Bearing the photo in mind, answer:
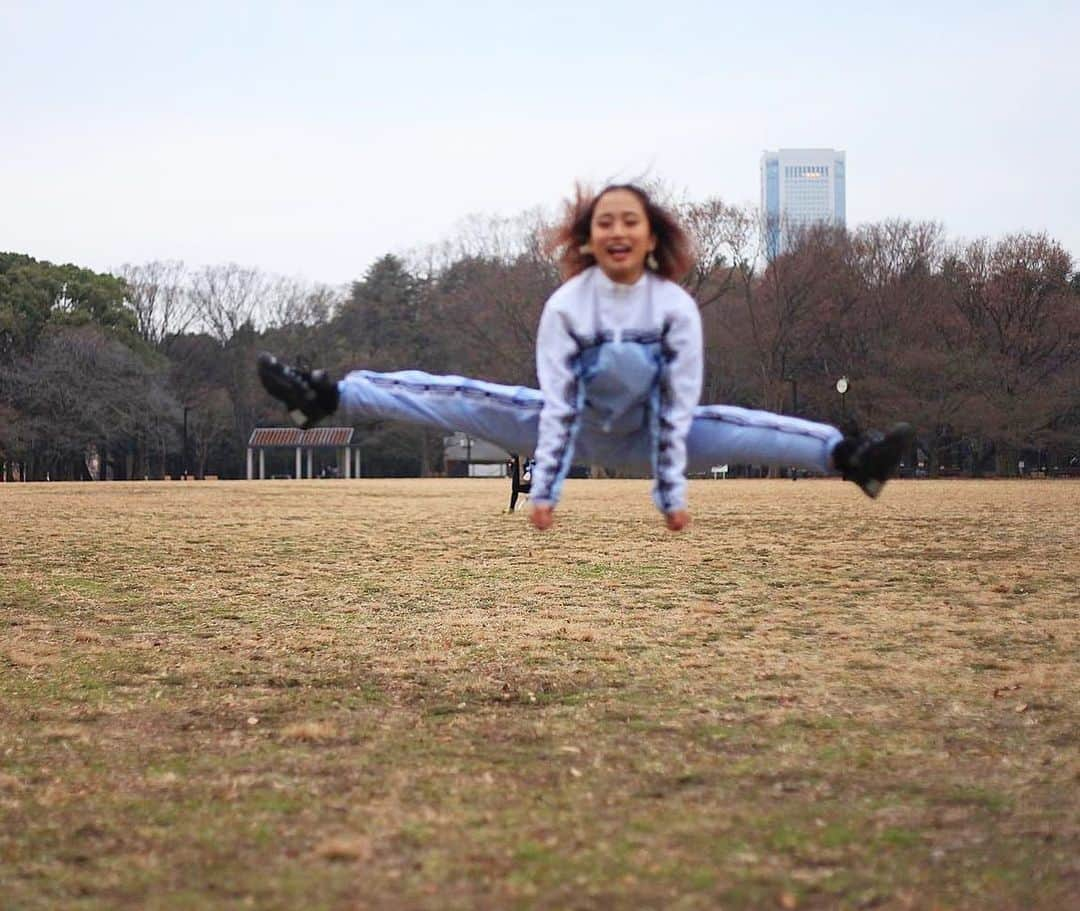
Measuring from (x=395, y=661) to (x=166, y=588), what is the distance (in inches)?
236

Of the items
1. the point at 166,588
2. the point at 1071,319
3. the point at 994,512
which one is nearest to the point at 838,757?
the point at 166,588

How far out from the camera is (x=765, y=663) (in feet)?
41.2

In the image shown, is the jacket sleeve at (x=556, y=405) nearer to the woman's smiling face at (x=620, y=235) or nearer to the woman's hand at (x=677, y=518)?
the woman's smiling face at (x=620, y=235)

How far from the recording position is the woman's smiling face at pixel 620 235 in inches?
237

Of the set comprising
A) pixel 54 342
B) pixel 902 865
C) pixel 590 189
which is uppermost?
pixel 54 342

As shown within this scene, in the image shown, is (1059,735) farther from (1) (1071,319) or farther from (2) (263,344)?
(2) (263,344)

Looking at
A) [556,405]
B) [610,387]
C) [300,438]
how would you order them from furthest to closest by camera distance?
[300,438] → [610,387] → [556,405]

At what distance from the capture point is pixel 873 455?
6340 millimetres

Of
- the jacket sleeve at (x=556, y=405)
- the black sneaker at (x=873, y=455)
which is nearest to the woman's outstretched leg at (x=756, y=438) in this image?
the black sneaker at (x=873, y=455)

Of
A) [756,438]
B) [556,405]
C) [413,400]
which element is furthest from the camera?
[756,438]

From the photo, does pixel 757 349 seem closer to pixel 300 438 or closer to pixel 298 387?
pixel 300 438

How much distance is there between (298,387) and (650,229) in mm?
1742

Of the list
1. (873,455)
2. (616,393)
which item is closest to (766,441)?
(873,455)

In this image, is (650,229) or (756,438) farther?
(756,438)
